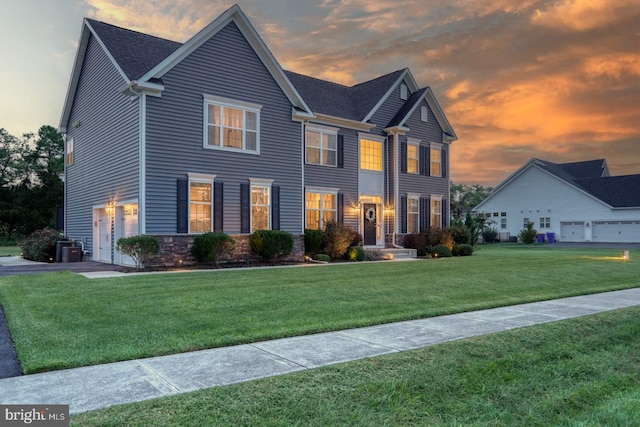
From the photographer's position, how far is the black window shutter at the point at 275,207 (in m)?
17.2

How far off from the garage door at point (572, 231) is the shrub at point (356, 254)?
31.5 m

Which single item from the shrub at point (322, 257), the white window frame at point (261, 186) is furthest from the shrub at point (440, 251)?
the white window frame at point (261, 186)

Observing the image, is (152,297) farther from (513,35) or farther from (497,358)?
(513,35)

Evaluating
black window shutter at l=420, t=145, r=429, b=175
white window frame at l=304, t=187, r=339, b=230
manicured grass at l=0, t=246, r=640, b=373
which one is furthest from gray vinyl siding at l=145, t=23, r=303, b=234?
black window shutter at l=420, t=145, r=429, b=175

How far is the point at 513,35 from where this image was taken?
18188 millimetres

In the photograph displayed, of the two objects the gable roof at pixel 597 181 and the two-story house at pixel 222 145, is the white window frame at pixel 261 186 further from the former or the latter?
the gable roof at pixel 597 181

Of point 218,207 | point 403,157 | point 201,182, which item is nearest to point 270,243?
point 218,207

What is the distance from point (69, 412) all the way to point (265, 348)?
2.19 m

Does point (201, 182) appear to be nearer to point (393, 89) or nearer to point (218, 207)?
point (218, 207)

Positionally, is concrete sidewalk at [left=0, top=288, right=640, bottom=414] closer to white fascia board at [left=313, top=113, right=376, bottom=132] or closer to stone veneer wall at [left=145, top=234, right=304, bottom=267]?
stone veneer wall at [left=145, top=234, right=304, bottom=267]

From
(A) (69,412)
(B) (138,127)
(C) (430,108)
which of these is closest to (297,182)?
(B) (138,127)

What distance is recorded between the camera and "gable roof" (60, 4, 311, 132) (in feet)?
47.6

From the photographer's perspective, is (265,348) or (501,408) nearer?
(501,408)

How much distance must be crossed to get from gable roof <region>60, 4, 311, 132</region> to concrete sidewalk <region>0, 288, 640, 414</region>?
1165 cm
